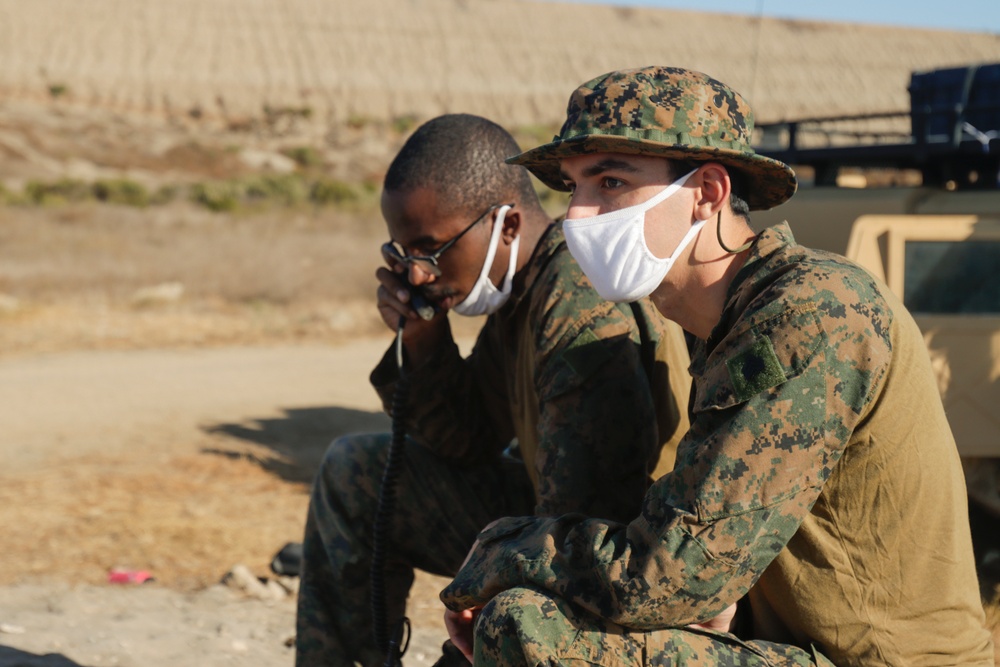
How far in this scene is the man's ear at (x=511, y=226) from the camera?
3248 mm

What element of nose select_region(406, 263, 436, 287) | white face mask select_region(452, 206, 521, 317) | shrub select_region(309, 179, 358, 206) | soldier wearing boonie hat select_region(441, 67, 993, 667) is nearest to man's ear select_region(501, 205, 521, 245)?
white face mask select_region(452, 206, 521, 317)

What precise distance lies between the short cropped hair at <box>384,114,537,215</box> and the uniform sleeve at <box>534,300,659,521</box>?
619 mm

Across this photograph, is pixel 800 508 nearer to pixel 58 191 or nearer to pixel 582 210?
pixel 582 210

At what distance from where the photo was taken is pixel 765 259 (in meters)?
2.26

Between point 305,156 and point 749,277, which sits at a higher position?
point 749,277

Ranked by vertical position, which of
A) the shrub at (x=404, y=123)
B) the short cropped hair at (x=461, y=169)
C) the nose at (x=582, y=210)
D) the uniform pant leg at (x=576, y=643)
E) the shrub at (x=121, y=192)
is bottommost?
A: the shrub at (x=404, y=123)

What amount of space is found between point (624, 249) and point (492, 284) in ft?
2.96

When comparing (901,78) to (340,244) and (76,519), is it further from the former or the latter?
(76,519)

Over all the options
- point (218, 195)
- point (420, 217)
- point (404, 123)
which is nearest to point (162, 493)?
point (420, 217)

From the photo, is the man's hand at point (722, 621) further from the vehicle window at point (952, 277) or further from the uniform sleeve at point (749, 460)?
the vehicle window at point (952, 277)

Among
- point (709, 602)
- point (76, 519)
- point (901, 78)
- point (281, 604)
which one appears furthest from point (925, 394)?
point (901, 78)

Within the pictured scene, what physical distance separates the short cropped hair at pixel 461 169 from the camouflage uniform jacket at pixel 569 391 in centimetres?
22

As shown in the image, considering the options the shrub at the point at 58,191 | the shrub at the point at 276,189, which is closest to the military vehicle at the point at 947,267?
the shrub at the point at 276,189

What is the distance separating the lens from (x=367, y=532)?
10.7 feet
